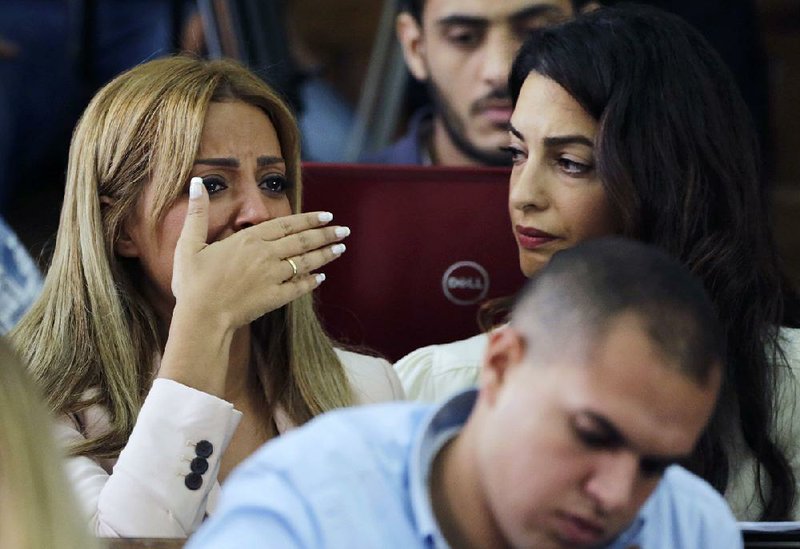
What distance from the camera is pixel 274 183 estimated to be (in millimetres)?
2045

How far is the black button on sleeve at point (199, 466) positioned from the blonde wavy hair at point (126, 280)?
0.53 ft

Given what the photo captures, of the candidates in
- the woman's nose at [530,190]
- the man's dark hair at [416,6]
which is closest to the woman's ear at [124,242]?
the woman's nose at [530,190]

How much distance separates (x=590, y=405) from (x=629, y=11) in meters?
1.14

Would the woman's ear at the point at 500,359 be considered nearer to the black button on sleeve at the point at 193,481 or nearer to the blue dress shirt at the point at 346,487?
the blue dress shirt at the point at 346,487

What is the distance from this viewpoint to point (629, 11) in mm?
2166

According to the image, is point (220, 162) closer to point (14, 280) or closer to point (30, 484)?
point (14, 280)

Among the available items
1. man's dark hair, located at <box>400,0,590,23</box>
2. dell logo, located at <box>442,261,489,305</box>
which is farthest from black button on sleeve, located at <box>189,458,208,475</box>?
man's dark hair, located at <box>400,0,590,23</box>

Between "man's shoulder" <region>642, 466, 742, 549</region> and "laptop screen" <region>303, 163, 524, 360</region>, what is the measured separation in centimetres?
98

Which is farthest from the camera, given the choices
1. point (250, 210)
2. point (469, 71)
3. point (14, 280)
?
point (469, 71)

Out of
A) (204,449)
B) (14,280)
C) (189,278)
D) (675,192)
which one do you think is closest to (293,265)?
(189,278)

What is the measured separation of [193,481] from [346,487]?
588 millimetres

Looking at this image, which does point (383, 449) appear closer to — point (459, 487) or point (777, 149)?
point (459, 487)

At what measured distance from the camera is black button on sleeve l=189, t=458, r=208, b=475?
1728 mm

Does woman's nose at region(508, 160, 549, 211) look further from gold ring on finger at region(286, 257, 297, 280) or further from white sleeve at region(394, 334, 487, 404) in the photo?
gold ring on finger at region(286, 257, 297, 280)
